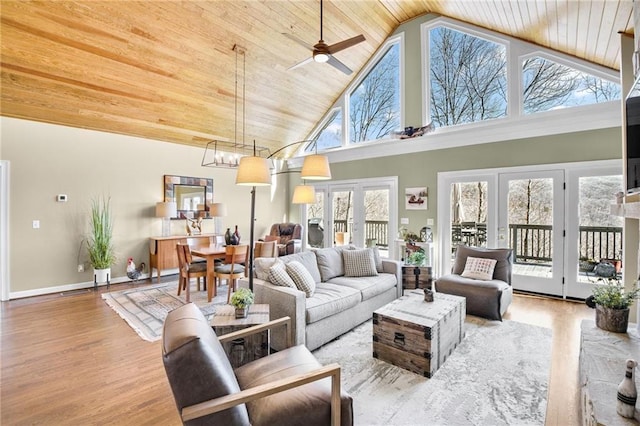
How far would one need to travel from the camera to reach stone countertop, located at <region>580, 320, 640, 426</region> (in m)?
1.51

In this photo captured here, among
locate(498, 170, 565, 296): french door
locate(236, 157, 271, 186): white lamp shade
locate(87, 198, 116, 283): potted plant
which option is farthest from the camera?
locate(87, 198, 116, 283): potted plant

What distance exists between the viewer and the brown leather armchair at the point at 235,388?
4.21 ft

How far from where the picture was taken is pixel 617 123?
13.7 feet

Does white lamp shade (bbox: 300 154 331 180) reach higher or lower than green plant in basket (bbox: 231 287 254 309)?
higher

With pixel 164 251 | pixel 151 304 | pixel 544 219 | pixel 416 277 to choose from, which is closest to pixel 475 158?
pixel 544 219

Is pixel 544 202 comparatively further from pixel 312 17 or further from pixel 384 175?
pixel 312 17

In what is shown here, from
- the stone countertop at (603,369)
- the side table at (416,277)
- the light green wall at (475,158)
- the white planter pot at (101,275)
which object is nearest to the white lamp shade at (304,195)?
the side table at (416,277)

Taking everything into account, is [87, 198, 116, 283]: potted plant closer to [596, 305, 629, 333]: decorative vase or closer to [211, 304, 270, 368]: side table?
[211, 304, 270, 368]: side table

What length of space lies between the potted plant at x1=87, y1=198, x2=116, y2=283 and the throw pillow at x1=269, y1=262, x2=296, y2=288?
3981 mm

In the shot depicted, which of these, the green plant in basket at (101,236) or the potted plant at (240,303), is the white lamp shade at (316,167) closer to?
the potted plant at (240,303)

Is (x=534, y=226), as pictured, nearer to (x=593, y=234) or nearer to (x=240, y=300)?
(x=593, y=234)

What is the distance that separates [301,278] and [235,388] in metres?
1.84

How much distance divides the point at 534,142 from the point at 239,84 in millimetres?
5256

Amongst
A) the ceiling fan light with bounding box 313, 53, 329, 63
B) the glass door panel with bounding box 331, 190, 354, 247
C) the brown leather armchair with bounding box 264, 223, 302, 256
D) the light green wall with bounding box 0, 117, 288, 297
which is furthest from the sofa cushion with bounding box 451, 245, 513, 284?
the light green wall with bounding box 0, 117, 288, 297
